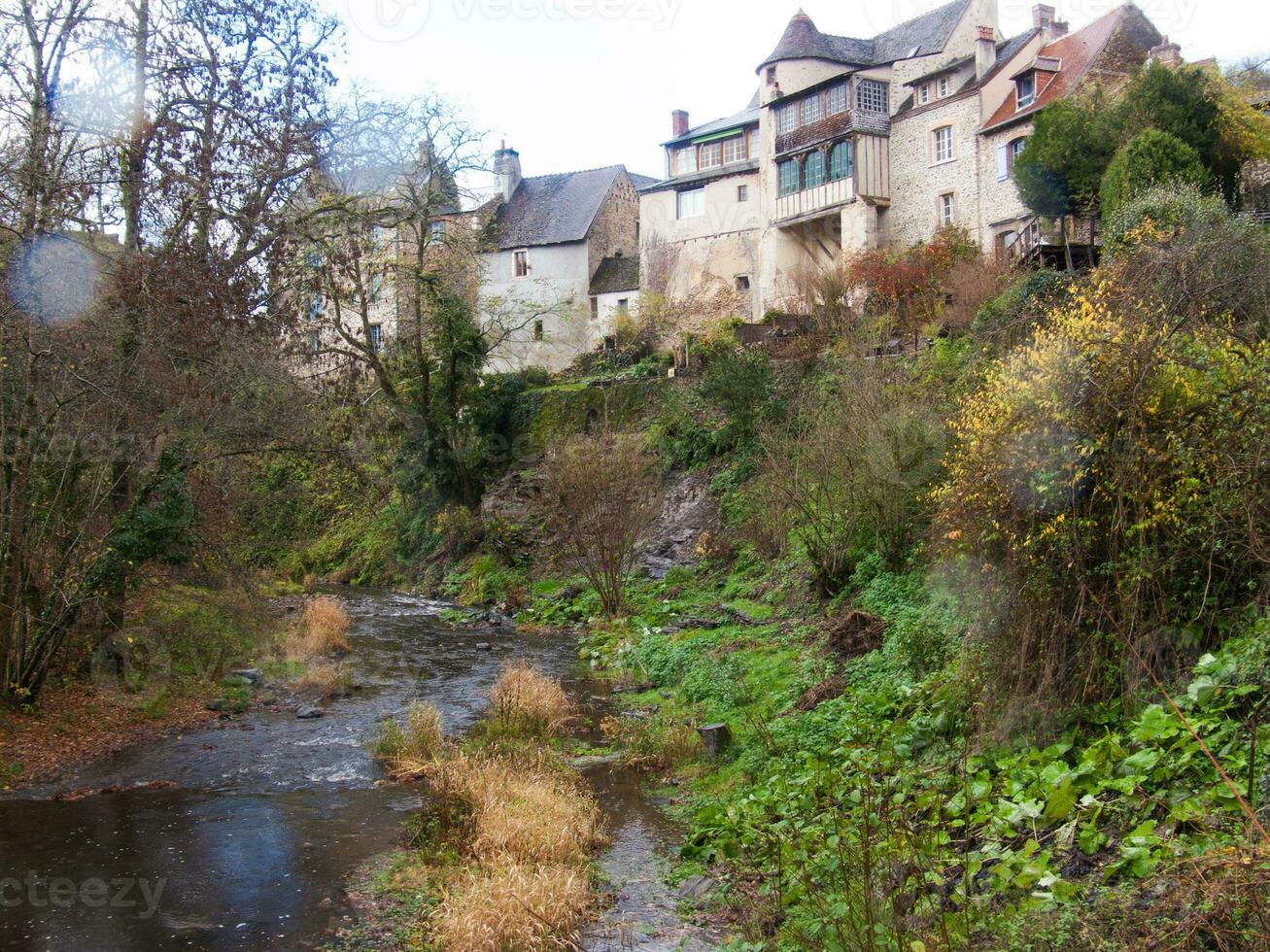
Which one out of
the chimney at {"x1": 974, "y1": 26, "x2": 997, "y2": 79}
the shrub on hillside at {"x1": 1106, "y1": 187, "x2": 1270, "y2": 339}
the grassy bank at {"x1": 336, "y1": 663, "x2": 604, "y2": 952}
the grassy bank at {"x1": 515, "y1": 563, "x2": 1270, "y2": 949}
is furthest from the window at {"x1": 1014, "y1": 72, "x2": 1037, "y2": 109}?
the grassy bank at {"x1": 336, "y1": 663, "x2": 604, "y2": 952}

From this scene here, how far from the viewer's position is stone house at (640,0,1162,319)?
3083 centimetres

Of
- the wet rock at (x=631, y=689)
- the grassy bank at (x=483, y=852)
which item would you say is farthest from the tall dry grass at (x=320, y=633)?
the grassy bank at (x=483, y=852)

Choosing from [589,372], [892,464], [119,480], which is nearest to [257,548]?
[119,480]

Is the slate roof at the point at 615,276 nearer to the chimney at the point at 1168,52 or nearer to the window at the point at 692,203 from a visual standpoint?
the window at the point at 692,203

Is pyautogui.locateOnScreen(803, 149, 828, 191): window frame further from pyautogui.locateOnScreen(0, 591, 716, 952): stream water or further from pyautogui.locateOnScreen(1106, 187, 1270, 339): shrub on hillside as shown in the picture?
pyautogui.locateOnScreen(0, 591, 716, 952): stream water

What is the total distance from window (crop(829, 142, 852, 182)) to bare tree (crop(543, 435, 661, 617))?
1643 centimetres

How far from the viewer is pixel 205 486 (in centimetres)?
1585

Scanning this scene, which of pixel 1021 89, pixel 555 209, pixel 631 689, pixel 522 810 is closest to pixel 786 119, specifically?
pixel 1021 89

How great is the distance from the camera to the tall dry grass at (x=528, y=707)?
45.1 ft

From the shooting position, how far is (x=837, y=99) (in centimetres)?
3528

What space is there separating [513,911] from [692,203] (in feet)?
121

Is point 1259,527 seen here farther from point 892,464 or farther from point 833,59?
point 833,59

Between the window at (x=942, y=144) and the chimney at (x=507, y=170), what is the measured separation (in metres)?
21.5

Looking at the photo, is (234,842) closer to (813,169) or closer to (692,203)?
(813,169)
